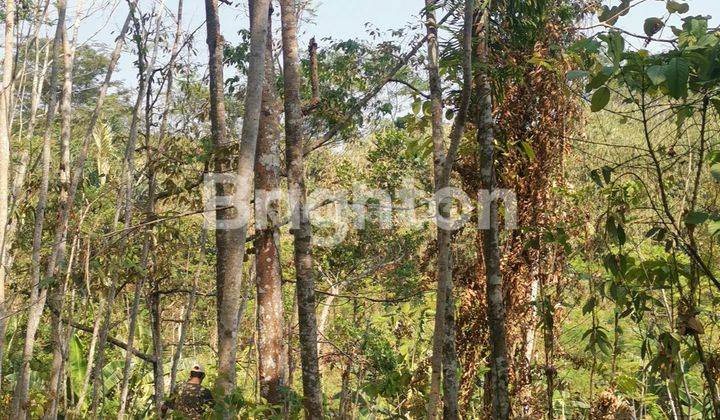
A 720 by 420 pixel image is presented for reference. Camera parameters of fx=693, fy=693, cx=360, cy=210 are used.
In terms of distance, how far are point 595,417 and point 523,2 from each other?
2.33m

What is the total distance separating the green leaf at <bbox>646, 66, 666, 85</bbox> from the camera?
167 cm

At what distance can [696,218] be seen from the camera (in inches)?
75.5

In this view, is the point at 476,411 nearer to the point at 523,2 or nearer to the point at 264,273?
the point at 264,273

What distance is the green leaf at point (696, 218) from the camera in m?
1.89

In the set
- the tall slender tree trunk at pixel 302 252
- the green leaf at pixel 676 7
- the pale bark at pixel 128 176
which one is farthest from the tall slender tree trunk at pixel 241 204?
the pale bark at pixel 128 176

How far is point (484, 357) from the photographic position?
466 cm

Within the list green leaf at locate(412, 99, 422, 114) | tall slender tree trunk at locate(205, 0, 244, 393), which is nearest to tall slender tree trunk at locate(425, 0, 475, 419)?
green leaf at locate(412, 99, 422, 114)

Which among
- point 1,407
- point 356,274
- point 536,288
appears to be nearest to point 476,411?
point 536,288

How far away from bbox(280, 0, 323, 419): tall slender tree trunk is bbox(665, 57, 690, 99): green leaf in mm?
2816

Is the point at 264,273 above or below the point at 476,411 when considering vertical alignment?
above

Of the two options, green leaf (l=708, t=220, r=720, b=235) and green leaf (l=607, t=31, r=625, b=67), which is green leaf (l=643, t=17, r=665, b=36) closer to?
green leaf (l=607, t=31, r=625, b=67)

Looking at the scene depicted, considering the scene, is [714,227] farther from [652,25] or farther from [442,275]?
[442,275]

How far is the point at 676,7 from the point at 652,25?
8 centimetres

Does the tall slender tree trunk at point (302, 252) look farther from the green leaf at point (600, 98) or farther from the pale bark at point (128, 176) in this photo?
the green leaf at point (600, 98)
